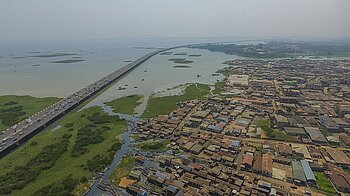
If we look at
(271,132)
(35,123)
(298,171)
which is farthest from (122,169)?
(271,132)

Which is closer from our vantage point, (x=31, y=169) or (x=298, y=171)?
(x=298, y=171)

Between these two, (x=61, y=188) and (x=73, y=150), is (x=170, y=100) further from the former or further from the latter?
(x=61, y=188)

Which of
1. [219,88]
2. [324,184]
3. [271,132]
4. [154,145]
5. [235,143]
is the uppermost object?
[219,88]

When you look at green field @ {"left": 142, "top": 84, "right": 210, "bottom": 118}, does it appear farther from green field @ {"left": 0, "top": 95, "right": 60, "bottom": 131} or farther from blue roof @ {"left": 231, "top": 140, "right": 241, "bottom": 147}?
green field @ {"left": 0, "top": 95, "right": 60, "bottom": 131}

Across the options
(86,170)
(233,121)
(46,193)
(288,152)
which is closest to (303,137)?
(288,152)

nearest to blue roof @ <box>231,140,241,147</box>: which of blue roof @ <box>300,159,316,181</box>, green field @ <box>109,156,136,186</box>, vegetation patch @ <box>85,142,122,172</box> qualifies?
blue roof @ <box>300,159,316,181</box>

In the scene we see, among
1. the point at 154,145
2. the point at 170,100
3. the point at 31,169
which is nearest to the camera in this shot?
the point at 31,169

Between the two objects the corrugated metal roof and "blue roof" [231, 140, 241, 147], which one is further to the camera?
"blue roof" [231, 140, 241, 147]
